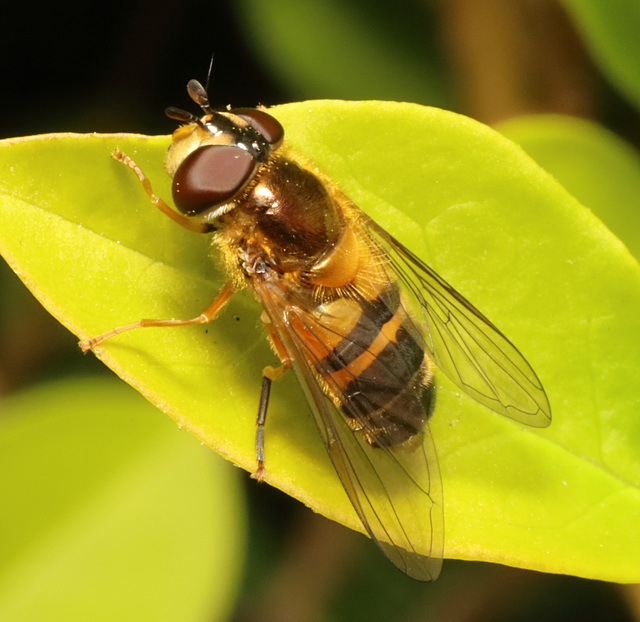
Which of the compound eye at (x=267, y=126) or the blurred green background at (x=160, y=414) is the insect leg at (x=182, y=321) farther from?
the blurred green background at (x=160, y=414)

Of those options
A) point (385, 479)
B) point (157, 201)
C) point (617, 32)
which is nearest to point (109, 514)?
point (385, 479)

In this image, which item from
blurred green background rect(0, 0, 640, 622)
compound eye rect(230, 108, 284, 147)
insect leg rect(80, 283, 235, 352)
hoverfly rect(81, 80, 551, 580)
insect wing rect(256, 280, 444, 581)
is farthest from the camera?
blurred green background rect(0, 0, 640, 622)

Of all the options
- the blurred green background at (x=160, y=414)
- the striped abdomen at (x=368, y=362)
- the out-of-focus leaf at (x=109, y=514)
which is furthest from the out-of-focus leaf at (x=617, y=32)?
the out-of-focus leaf at (x=109, y=514)

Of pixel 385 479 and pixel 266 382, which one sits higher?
pixel 266 382

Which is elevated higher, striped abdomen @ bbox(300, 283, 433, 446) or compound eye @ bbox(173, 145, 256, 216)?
compound eye @ bbox(173, 145, 256, 216)

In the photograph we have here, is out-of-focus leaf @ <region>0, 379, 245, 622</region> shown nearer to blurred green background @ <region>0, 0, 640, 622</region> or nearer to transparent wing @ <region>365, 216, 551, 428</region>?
blurred green background @ <region>0, 0, 640, 622</region>

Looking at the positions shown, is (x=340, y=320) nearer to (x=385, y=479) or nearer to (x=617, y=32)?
(x=385, y=479)

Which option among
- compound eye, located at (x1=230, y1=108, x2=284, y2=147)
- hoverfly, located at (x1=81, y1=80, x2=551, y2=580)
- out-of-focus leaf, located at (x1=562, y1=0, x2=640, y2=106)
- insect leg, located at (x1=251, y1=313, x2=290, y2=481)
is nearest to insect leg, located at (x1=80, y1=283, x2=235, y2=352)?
hoverfly, located at (x1=81, y1=80, x2=551, y2=580)
